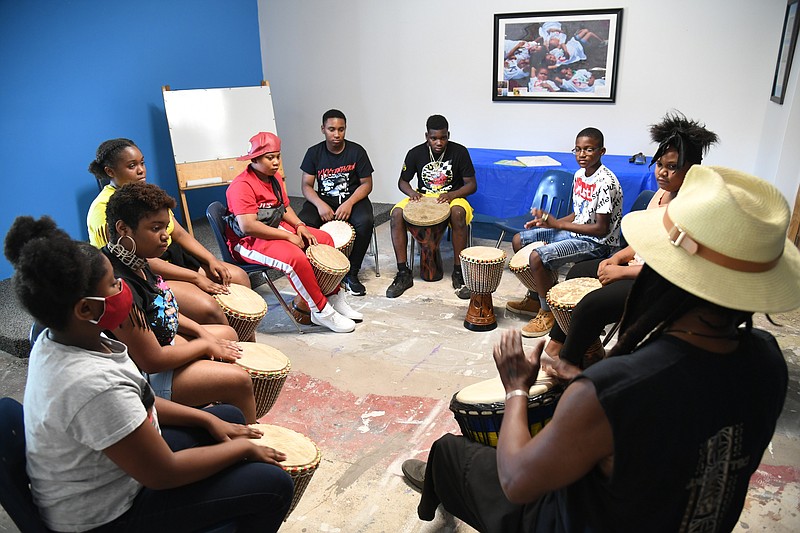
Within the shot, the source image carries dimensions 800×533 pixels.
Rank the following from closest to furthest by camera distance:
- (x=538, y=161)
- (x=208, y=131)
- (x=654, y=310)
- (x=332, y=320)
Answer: (x=654, y=310)
(x=332, y=320)
(x=538, y=161)
(x=208, y=131)

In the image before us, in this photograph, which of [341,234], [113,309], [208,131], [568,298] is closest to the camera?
[113,309]

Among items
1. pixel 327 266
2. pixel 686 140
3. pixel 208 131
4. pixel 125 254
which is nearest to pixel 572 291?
pixel 686 140

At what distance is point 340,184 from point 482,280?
1.50 meters

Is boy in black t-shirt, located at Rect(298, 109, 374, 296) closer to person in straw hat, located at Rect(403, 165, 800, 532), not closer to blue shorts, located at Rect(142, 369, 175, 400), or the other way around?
blue shorts, located at Rect(142, 369, 175, 400)

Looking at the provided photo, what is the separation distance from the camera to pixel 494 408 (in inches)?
75.5

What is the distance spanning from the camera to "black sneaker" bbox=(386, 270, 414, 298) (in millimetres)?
4571

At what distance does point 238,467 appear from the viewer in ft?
5.74

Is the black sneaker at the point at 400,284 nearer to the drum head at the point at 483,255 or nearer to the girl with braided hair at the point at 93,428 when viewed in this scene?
the drum head at the point at 483,255

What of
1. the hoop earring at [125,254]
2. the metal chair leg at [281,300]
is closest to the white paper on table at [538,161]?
the metal chair leg at [281,300]

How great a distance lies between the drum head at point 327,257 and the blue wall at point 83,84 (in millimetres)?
2409

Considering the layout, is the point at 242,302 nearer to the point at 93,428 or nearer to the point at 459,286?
the point at 93,428

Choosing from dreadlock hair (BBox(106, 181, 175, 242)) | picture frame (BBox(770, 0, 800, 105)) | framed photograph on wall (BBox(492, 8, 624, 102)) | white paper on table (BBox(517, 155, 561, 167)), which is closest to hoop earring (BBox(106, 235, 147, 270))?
dreadlock hair (BBox(106, 181, 175, 242))

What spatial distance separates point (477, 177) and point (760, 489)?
3411mm

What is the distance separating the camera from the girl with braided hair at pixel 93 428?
1431mm
